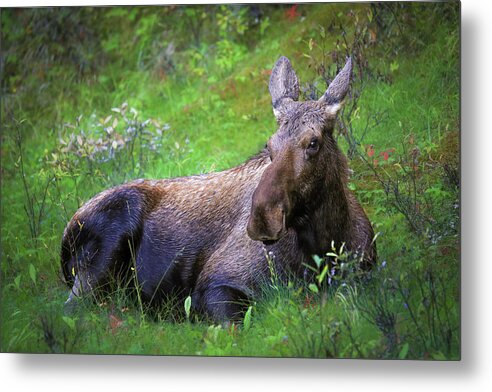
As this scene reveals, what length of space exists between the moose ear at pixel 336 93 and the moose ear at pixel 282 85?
0.19 metres

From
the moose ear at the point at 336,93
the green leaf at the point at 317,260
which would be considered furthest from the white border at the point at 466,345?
the moose ear at the point at 336,93

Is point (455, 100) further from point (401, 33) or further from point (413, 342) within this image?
point (413, 342)

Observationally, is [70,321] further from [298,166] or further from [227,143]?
[298,166]

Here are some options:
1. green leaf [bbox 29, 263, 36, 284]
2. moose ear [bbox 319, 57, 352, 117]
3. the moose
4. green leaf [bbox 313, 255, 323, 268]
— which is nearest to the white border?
the moose

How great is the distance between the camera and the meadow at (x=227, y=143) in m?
5.14

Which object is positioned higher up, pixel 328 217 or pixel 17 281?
pixel 328 217

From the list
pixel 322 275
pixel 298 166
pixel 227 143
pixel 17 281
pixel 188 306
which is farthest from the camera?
pixel 227 143

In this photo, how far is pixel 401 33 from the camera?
5391 mm

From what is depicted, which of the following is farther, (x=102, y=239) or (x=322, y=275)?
(x=102, y=239)

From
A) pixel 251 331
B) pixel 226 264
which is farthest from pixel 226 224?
pixel 251 331

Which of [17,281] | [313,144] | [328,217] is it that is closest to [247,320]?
[328,217]

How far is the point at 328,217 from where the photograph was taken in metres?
5.16

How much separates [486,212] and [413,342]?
0.76m

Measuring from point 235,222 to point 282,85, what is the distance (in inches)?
31.3
